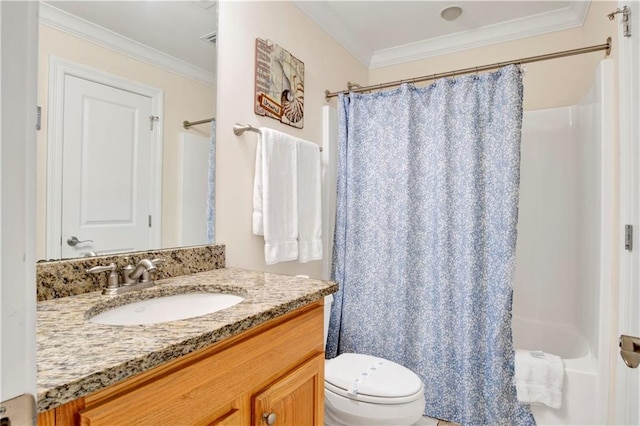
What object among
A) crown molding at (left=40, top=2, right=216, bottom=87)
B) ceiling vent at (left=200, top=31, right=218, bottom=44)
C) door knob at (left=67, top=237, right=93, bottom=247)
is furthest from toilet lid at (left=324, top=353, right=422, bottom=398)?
ceiling vent at (left=200, top=31, right=218, bottom=44)

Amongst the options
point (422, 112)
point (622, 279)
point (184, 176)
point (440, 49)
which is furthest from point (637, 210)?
point (440, 49)

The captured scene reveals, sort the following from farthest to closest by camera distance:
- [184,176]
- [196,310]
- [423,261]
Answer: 1. [423,261]
2. [184,176]
3. [196,310]

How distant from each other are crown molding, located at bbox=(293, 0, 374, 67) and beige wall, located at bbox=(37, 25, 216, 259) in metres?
0.94

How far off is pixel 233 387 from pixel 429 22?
239 centimetres

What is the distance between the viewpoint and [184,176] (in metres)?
1.31

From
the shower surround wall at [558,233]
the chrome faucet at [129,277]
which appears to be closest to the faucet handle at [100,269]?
the chrome faucet at [129,277]

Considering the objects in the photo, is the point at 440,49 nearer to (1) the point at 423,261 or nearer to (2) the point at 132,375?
(1) the point at 423,261

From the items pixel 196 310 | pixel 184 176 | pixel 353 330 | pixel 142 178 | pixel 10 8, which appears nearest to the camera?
pixel 10 8

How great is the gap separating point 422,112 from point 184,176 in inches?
53.2

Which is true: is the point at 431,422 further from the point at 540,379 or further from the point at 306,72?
the point at 306,72

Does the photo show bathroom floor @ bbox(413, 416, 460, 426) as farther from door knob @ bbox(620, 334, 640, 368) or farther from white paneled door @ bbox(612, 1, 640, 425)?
door knob @ bbox(620, 334, 640, 368)

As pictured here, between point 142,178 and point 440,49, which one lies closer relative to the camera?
point 142,178

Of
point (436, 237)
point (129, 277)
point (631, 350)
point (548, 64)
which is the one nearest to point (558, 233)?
point (436, 237)

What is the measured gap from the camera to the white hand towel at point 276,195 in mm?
1568
